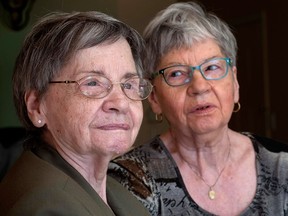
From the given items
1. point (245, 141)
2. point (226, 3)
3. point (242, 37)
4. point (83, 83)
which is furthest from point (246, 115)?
point (83, 83)

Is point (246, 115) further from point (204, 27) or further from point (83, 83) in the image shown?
point (83, 83)

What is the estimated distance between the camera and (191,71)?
5.90 feet

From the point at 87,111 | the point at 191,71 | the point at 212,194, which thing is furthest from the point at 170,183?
the point at 87,111

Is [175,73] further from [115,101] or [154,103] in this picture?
[115,101]

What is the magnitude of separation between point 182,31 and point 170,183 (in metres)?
0.53

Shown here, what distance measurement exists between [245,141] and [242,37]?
2.76 metres

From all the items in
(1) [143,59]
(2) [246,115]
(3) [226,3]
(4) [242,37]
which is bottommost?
(2) [246,115]

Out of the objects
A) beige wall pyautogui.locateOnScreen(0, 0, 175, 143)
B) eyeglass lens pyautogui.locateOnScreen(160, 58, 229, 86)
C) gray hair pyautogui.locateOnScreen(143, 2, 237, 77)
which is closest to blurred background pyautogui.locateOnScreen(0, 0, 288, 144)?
beige wall pyautogui.locateOnScreen(0, 0, 175, 143)

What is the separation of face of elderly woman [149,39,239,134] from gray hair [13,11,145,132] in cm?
48

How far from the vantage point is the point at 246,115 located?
4.53 m

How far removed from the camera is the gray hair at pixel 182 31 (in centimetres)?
183

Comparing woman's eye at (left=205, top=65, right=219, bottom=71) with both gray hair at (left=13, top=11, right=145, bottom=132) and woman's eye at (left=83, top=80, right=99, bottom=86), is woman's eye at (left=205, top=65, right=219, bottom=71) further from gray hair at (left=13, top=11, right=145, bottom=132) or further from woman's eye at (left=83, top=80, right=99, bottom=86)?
woman's eye at (left=83, top=80, right=99, bottom=86)

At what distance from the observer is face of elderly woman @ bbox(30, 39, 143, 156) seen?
1270mm

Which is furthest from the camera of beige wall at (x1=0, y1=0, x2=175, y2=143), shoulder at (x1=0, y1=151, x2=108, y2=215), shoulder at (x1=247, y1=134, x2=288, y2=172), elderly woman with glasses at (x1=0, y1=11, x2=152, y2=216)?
beige wall at (x1=0, y1=0, x2=175, y2=143)
